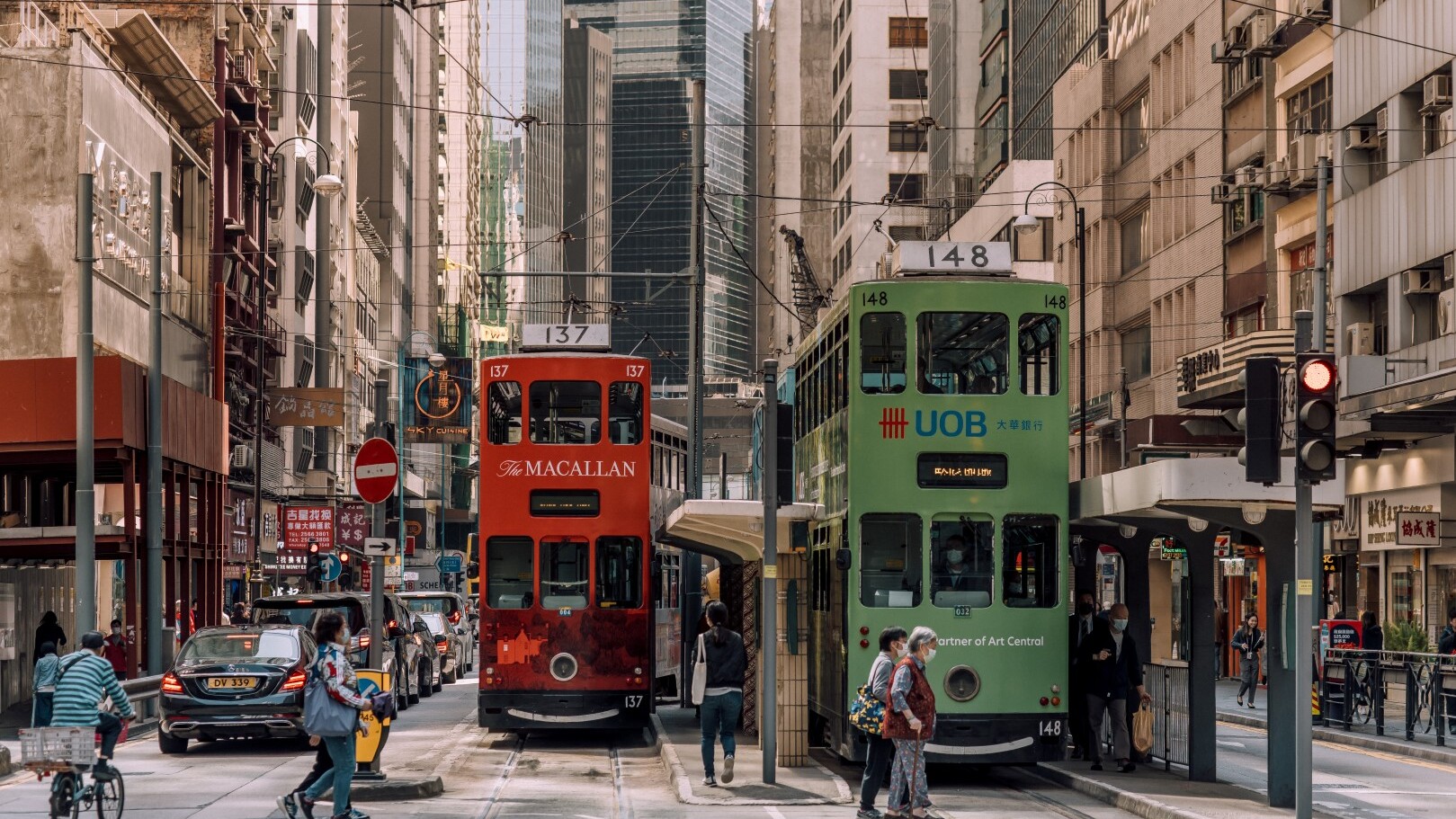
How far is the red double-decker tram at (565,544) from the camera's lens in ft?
84.2

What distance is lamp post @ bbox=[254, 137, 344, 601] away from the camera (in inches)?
1895

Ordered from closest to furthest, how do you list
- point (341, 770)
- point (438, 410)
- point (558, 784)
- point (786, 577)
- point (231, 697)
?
point (341, 770), point (558, 784), point (786, 577), point (231, 697), point (438, 410)

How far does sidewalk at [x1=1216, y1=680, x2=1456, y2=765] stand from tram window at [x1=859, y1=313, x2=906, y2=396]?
223 inches

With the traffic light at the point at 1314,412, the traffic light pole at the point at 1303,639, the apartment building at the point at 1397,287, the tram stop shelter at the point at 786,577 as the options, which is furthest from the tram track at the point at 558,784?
the apartment building at the point at 1397,287

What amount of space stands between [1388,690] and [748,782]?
16.5 metres

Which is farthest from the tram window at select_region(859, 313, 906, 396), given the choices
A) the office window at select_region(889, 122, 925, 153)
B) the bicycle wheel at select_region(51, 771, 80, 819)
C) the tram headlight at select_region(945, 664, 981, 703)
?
the office window at select_region(889, 122, 925, 153)

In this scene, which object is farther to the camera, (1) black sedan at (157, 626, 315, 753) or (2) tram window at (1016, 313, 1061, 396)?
(1) black sedan at (157, 626, 315, 753)

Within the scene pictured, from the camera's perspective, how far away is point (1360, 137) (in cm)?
3766

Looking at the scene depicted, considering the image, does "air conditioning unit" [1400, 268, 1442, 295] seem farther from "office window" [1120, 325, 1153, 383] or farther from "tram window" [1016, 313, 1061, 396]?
"office window" [1120, 325, 1153, 383]

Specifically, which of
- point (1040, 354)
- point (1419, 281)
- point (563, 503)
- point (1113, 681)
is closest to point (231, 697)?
point (563, 503)

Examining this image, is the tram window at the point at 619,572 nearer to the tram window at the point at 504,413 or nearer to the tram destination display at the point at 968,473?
the tram window at the point at 504,413

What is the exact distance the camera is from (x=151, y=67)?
5150cm

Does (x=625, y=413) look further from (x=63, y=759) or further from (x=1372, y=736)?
(x=63, y=759)

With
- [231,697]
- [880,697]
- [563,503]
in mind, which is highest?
[563,503]
